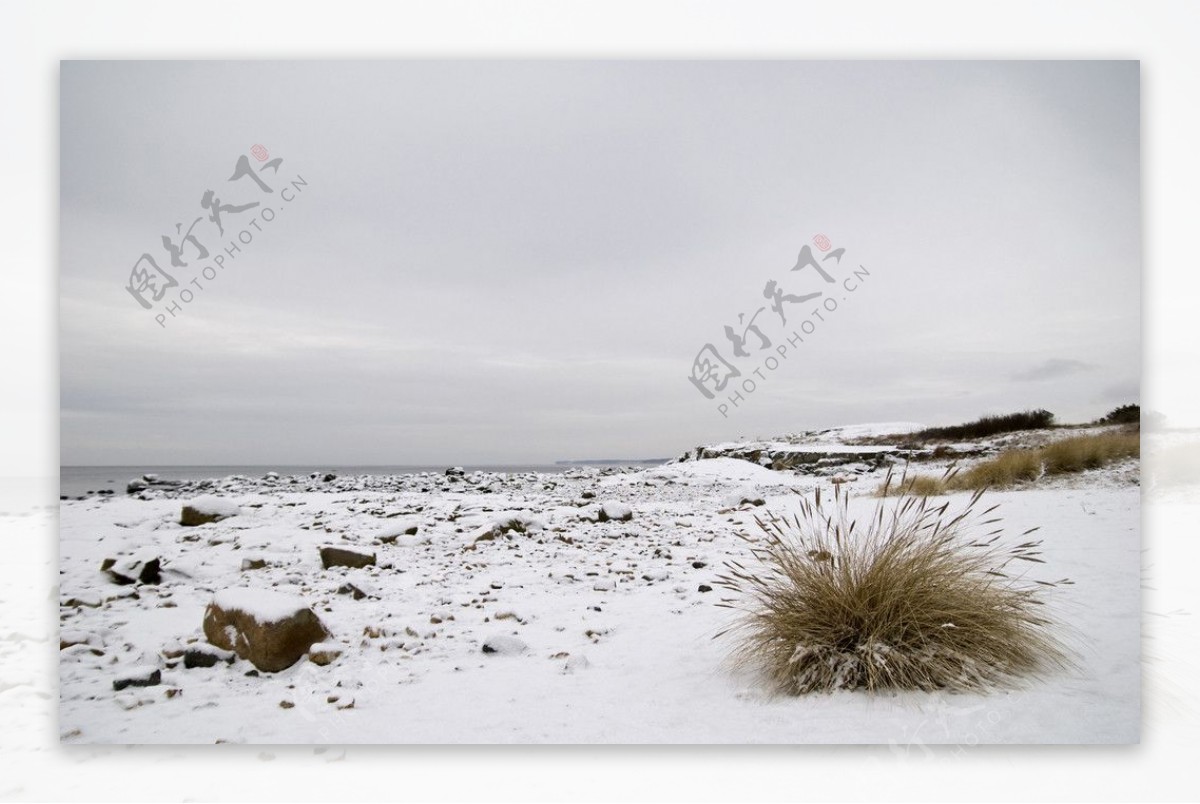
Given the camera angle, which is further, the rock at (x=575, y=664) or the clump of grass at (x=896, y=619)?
the rock at (x=575, y=664)

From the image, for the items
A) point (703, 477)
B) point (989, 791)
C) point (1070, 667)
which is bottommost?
point (989, 791)

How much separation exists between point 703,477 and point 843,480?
1.77ft

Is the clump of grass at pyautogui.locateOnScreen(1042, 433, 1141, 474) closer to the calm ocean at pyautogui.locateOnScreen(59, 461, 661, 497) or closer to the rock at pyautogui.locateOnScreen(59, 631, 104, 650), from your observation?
the calm ocean at pyautogui.locateOnScreen(59, 461, 661, 497)

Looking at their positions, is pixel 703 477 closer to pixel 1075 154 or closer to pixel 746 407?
pixel 746 407

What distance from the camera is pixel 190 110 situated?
120 inches

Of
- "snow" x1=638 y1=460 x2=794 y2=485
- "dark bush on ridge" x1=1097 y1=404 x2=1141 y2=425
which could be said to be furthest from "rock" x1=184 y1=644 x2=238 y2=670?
"dark bush on ridge" x1=1097 y1=404 x2=1141 y2=425

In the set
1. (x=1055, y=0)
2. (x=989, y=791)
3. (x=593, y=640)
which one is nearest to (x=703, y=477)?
(x=593, y=640)

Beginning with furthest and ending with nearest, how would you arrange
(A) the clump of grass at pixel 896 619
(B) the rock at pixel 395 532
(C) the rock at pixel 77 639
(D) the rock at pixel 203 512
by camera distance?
(B) the rock at pixel 395 532
(D) the rock at pixel 203 512
(C) the rock at pixel 77 639
(A) the clump of grass at pixel 896 619

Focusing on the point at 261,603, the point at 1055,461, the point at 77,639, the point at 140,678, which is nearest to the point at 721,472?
the point at 1055,461

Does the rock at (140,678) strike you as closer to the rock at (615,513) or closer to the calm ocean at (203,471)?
the calm ocean at (203,471)

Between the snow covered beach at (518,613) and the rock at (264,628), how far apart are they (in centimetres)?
5

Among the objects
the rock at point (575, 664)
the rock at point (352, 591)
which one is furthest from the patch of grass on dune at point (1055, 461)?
the rock at point (352, 591)

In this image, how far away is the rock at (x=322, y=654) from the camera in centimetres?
286

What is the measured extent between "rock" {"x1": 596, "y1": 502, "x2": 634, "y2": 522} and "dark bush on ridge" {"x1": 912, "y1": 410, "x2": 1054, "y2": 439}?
3.82ft
